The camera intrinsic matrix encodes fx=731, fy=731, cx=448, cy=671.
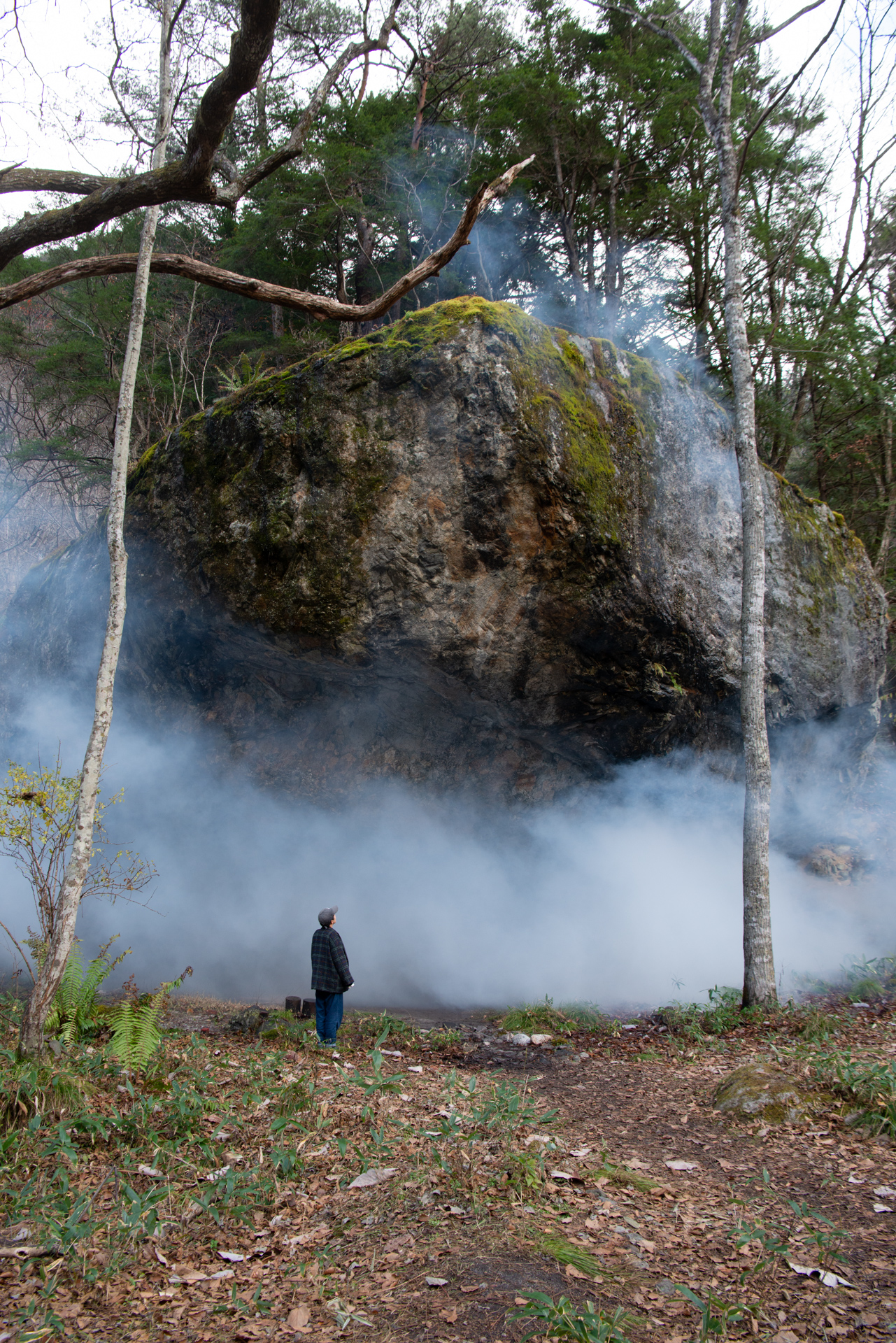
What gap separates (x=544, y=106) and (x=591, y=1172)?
1450 centimetres

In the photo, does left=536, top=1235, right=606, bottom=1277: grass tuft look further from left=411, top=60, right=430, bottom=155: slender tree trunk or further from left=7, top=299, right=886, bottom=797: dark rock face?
left=411, top=60, right=430, bottom=155: slender tree trunk

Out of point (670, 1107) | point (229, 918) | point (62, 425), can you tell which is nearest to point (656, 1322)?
point (670, 1107)

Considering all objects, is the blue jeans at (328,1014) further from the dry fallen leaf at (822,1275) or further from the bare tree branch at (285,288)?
the bare tree branch at (285,288)

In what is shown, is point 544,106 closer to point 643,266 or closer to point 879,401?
point 643,266

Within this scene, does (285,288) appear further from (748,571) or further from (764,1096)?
(764,1096)

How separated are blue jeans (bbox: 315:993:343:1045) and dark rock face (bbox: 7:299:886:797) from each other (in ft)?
12.3

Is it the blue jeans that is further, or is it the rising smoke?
the rising smoke

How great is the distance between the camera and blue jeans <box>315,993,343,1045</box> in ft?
21.5

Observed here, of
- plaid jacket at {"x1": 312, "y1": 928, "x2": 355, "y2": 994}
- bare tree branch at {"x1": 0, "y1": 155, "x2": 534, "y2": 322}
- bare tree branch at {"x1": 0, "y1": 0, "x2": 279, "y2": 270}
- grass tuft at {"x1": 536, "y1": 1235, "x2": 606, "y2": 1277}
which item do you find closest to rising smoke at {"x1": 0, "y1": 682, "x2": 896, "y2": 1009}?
plaid jacket at {"x1": 312, "y1": 928, "x2": 355, "y2": 994}

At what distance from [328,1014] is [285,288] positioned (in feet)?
22.6

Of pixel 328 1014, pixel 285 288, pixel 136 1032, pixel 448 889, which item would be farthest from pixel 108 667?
pixel 448 889

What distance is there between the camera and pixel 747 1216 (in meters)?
3.29

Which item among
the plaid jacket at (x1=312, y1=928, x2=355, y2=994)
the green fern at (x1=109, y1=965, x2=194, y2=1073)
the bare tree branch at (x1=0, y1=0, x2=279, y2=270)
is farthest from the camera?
the plaid jacket at (x1=312, y1=928, x2=355, y2=994)

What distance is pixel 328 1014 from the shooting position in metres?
6.61
